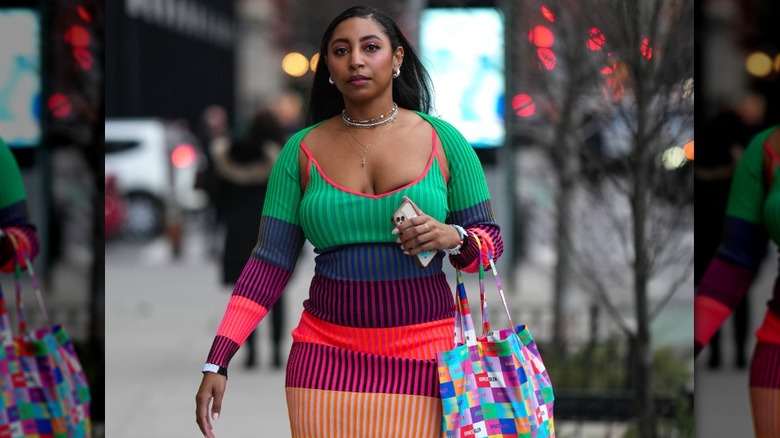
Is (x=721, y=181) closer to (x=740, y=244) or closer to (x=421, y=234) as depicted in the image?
(x=740, y=244)

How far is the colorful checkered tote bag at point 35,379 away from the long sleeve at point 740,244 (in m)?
2.04

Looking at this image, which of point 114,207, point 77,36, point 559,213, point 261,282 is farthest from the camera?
point 114,207

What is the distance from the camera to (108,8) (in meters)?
6.57

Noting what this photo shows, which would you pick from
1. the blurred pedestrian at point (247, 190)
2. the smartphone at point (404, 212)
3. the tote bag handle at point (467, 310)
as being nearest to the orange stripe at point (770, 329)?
the tote bag handle at point (467, 310)

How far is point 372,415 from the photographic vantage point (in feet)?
12.4

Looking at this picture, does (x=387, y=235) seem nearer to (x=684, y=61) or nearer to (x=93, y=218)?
(x=93, y=218)

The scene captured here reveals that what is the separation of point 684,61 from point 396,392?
10.6ft

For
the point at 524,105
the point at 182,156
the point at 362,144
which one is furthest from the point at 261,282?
the point at 182,156

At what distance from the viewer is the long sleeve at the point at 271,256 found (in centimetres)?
388

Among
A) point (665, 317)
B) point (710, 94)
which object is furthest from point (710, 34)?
point (665, 317)

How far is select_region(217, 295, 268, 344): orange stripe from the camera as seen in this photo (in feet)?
12.7

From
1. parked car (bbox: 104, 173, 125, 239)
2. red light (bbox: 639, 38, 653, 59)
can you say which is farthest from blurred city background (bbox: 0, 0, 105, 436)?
parked car (bbox: 104, 173, 125, 239)

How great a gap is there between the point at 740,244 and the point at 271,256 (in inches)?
57.6

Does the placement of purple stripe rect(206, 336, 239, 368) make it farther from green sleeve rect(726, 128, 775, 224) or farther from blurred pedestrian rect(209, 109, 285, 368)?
blurred pedestrian rect(209, 109, 285, 368)
